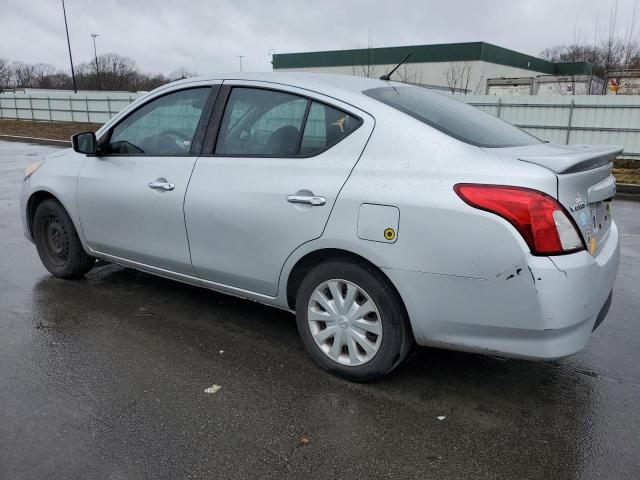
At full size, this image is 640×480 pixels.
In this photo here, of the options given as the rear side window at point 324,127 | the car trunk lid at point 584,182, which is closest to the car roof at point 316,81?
the rear side window at point 324,127

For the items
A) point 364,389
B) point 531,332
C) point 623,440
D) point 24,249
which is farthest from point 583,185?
point 24,249

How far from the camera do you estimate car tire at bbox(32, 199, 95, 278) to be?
4586 millimetres

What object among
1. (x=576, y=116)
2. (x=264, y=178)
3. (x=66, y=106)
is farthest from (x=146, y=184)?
(x=66, y=106)

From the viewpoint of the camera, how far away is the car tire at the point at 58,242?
4.59 meters

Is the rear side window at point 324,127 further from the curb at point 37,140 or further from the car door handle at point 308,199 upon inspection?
the curb at point 37,140

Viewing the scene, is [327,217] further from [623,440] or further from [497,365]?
[623,440]

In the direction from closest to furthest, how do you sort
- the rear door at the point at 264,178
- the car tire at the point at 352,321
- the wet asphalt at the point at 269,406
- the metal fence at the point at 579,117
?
the wet asphalt at the point at 269,406, the car tire at the point at 352,321, the rear door at the point at 264,178, the metal fence at the point at 579,117

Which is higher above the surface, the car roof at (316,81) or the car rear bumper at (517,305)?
the car roof at (316,81)

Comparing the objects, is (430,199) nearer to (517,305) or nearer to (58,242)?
(517,305)

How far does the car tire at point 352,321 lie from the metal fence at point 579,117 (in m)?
13.2

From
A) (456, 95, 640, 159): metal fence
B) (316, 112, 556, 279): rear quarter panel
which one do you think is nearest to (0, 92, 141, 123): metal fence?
(456, 95, 640, 159): metal fence

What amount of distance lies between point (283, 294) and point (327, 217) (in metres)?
0.63

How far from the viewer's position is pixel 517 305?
8.09 ft

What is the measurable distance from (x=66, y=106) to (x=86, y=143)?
29.6 meters
